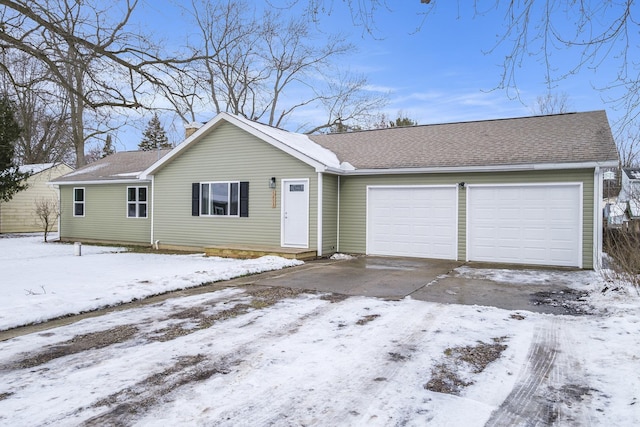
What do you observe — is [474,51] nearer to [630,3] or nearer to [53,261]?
[630,3]

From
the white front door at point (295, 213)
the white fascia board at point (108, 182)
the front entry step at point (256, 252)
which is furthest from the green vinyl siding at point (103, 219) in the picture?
the white front door at point (295, 213)

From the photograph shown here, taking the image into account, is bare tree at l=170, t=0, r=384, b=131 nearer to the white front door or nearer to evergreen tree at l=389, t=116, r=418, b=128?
evergreen tree at l=389, t=116, r=418, b=128

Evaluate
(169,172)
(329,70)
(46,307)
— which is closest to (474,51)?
(46,307)

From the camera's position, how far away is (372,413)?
2.86 metres

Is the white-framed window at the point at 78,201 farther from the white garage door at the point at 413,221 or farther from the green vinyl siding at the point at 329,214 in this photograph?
the white garage door at the point at 413,221

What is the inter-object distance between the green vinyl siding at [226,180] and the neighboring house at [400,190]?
4 centimetres

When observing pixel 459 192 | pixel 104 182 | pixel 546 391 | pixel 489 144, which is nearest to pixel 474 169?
pixel 459 192

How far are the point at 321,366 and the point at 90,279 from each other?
592 centimetres

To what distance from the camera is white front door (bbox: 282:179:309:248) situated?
1188cm

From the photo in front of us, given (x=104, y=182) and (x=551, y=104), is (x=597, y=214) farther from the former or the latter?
(x=551, y=104)

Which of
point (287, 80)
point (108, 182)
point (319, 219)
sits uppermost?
point (287, 80)

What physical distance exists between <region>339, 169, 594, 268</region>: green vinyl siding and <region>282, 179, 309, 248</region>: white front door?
128cm

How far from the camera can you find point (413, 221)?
11719 mm

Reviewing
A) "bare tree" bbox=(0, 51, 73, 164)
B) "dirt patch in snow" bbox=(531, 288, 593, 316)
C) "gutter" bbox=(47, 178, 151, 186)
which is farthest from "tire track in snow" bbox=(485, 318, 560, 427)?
"gutter" bbox=(47, 178, 151, 186)
